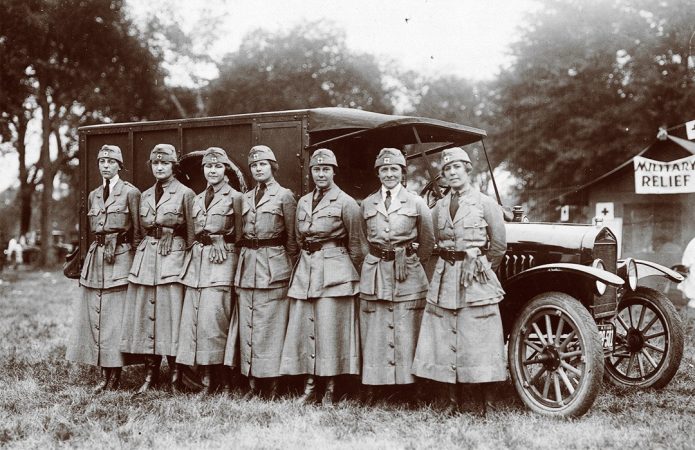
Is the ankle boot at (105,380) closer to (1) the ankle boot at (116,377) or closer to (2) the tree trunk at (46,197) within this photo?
(1) the ankle boot at (116,377)

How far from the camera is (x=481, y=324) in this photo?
16.3 feet

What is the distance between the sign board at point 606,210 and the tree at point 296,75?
54.4ft

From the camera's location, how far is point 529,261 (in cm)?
587

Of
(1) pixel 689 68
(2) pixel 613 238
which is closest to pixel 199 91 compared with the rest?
(1) pixel 689 68

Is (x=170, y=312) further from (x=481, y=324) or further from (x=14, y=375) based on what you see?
(x=481, y=324)

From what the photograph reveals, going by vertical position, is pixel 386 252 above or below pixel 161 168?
below

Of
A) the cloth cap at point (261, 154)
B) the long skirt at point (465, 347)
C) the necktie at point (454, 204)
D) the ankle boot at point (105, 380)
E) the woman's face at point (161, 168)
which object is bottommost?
the ankle boot at point (105, 380)

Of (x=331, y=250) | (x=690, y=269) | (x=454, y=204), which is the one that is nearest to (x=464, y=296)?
(x=454, y=204)

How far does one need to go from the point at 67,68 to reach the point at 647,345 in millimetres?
23255

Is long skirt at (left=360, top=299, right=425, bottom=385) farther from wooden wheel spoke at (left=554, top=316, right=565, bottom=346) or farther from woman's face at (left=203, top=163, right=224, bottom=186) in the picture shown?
woman's face at (left=203, top=163, right=224, bottom=186)

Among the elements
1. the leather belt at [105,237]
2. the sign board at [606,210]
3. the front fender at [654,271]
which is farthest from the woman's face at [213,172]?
the sign board at [606,210]

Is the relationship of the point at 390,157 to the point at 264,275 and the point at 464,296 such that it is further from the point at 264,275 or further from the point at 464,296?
the point at 264,275

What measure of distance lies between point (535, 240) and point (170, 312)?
3183mm

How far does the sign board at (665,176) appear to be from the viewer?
39.4 ft
